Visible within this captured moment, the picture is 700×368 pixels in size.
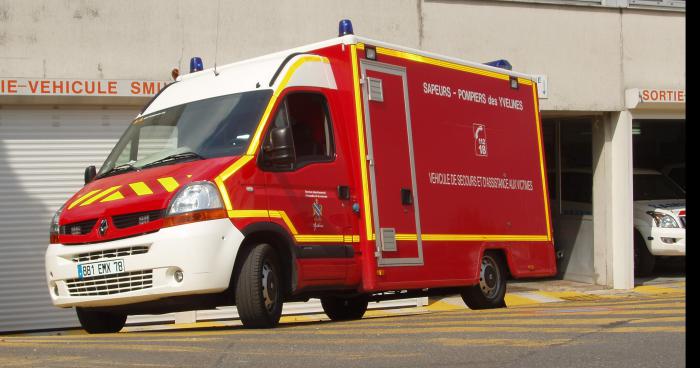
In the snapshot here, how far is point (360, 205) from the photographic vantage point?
10570mm

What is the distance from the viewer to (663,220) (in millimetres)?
19484

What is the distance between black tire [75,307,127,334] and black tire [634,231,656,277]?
1168 cm

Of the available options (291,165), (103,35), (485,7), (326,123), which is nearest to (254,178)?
(291,165)

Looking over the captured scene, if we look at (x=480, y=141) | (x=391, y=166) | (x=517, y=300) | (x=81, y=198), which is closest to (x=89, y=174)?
(x=81, y=198)

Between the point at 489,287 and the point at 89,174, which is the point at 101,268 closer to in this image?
the point at 89,174

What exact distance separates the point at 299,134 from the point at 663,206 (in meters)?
11.3

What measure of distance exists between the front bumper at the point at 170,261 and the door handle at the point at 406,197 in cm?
243

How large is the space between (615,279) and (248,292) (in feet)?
37.0

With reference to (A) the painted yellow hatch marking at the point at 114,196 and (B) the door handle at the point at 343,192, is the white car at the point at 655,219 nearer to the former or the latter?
(B) the door handle at the point at 343,192

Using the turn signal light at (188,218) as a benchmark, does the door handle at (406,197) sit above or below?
above

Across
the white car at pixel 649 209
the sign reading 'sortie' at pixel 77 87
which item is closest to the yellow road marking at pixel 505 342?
the sign reading 'sortie' at pixel 77 87

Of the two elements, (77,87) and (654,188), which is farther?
(654,188)

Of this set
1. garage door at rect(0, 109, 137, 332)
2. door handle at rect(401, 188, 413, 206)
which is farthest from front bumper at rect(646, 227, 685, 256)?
garage door at rect(0, 109, 137, 332)

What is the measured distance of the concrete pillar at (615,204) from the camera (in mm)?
19094
